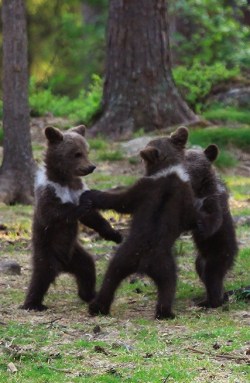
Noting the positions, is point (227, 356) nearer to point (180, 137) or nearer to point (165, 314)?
point (165, 314)

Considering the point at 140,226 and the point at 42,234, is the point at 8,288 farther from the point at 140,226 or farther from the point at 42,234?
the point at 140,226

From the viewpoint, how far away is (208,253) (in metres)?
9.40

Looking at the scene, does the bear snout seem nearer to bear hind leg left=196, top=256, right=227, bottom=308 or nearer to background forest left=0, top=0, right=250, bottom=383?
background forest left=0, top=0, right=250, bottom=383

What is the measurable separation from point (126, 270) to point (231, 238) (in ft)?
4.37

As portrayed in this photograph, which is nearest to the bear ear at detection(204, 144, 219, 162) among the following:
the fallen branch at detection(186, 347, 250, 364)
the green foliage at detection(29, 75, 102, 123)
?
the fallen branch at detection(186, 347, 250, 364)

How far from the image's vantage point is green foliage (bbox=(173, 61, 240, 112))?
2136cm

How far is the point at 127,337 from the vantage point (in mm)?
7637

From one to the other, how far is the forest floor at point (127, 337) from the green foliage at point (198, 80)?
10.1 meters

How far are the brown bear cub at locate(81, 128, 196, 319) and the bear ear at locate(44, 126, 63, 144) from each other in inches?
34.1

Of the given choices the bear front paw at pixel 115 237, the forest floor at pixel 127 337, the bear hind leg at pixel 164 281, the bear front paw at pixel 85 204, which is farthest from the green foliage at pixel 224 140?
the bear hind leg at pixel 164 281

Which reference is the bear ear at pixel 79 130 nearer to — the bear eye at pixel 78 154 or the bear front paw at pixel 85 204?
the bear eye at pixel 78 154

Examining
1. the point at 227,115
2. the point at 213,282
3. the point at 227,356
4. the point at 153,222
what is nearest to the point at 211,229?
the point at 213,282

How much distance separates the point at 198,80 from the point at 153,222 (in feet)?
44.8

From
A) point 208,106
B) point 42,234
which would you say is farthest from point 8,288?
point 208,106
